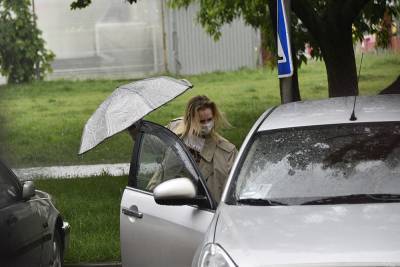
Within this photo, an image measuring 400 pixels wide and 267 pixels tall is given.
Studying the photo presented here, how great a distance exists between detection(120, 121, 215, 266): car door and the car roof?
672 mm

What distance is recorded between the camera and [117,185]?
13.6 m

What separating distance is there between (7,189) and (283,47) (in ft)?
8.62

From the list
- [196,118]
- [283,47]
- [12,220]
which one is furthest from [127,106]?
[283,47]

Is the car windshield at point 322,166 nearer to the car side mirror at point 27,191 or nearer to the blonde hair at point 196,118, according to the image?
the blonde hair at point 196,118

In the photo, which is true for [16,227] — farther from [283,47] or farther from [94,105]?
[94,105]

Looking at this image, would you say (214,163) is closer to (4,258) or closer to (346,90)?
(4,258)

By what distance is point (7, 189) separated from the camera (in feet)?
25.5

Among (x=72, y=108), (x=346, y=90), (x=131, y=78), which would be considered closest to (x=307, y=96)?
(x=72, y=108)

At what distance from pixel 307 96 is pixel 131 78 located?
25.3 feet

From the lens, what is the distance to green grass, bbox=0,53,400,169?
18.2 meters

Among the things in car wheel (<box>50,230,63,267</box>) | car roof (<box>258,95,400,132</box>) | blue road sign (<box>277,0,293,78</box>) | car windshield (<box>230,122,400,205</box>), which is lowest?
car wheel (<box>50,230,63,267</box>)

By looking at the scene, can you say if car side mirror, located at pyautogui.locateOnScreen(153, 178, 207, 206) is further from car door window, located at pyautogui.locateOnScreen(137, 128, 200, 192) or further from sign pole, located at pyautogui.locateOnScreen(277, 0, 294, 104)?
sign pole, located at pyautogui.locateOnScreen(277, 0, 294, 104)

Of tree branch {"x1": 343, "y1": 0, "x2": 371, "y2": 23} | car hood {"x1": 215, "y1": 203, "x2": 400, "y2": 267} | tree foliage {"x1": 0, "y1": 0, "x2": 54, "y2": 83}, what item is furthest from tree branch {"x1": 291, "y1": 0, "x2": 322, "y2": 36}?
car hood {"x1": 215, "y1": 203, "x2": 400, "y2": 267}

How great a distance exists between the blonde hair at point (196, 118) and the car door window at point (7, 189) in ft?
4.76
